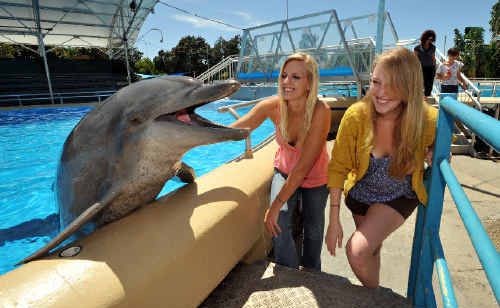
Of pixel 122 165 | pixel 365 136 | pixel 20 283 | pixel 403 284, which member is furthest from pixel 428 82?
pixel 20 283

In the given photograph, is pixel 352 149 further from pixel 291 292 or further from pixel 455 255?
pixel 455 255

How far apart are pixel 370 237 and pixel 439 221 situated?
41 cm

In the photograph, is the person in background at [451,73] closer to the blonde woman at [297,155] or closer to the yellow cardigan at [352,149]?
the blonde woman at [297,155]

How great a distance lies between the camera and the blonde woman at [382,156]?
1950mm

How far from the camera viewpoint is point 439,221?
1.81m

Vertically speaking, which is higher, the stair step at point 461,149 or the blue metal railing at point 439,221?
the blue metal railing at point 439,221

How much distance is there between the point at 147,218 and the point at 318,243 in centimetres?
146

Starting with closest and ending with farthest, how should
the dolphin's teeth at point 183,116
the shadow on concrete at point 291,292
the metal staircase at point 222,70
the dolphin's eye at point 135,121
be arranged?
the shadow on concrete at point 291,292
the dolphin's eye at point 135,121
the dolphin's teeth at point 183,116
the metal staircase at point 222,70

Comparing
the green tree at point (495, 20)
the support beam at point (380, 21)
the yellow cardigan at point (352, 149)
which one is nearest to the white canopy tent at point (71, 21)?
the support beam at point (380, 21)

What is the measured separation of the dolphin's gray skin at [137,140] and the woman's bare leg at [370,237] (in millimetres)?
1006

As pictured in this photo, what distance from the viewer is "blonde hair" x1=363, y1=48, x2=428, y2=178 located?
6.33 ft

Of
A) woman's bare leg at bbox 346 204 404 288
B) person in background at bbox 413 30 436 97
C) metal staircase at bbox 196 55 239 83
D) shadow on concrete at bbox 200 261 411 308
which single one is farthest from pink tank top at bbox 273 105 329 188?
metal staircase at bbox 196 55 239 83

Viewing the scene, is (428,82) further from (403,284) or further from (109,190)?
(109,190)

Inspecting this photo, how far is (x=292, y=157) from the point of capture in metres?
2.64
